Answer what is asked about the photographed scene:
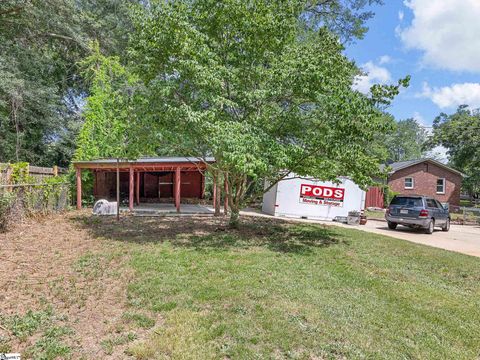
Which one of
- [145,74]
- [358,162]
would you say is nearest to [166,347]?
[358,162]

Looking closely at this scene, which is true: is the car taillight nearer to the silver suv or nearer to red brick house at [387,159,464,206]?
the silver suv

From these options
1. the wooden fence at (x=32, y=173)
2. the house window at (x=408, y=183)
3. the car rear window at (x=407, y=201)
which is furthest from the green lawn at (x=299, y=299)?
the house window at (x=408, y=183)

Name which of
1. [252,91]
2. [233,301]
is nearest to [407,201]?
[252,91]

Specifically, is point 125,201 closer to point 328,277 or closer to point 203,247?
point 203,247

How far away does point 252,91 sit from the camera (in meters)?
8.47

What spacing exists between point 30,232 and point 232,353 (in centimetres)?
753

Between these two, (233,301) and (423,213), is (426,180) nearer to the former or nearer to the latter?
(423,213)

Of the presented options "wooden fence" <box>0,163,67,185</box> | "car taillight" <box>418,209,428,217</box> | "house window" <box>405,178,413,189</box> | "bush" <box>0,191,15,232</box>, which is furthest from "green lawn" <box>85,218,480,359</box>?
"house window" <box>405,178,413,189</box>

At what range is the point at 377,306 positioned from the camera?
178 inches

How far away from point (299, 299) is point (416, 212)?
1003 cm

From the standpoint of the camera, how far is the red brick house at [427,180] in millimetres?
24688

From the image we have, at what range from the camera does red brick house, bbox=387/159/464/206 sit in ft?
81.0

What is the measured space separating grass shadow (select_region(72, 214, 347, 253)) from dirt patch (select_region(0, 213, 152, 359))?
113 centimetres

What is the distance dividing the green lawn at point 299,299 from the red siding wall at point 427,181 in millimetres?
17631
